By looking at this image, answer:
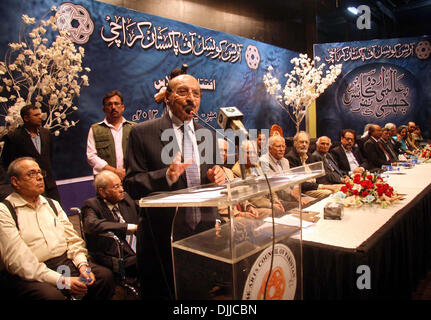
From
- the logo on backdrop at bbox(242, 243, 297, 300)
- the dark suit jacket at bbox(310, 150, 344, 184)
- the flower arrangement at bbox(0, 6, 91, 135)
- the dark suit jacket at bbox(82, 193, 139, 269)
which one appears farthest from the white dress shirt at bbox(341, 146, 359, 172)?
the logo on backdrop at bbox(242, 243, 297, 300)

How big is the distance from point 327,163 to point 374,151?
1.80m

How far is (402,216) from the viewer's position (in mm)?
2115

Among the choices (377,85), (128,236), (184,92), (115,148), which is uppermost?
(377,85)

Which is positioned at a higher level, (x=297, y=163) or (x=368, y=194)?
(x=297, y=163)

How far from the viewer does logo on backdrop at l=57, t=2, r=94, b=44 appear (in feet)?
12.7

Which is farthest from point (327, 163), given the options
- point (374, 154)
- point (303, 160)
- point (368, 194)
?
point (368, 194)

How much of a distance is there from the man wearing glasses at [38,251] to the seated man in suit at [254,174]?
1.19 metres

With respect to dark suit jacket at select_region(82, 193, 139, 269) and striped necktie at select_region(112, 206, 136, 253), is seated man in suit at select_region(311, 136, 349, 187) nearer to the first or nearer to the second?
striped necktie at select_region(112, 206, 136, 253)

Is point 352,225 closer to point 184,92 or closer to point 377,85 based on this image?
point 184,92

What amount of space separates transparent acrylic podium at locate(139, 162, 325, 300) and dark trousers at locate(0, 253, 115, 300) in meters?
0.93

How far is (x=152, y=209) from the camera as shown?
56.9 inches

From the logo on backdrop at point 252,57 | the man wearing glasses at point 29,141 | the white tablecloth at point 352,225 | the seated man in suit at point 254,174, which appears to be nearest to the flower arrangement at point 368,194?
the white tablecloth at point 352,225

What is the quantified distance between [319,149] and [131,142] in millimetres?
3275

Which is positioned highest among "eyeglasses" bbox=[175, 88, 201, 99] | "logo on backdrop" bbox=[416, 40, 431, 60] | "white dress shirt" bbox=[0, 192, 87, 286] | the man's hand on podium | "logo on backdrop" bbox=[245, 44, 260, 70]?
"logo on backdrop" bbox=[416, 40, 431, 60]
